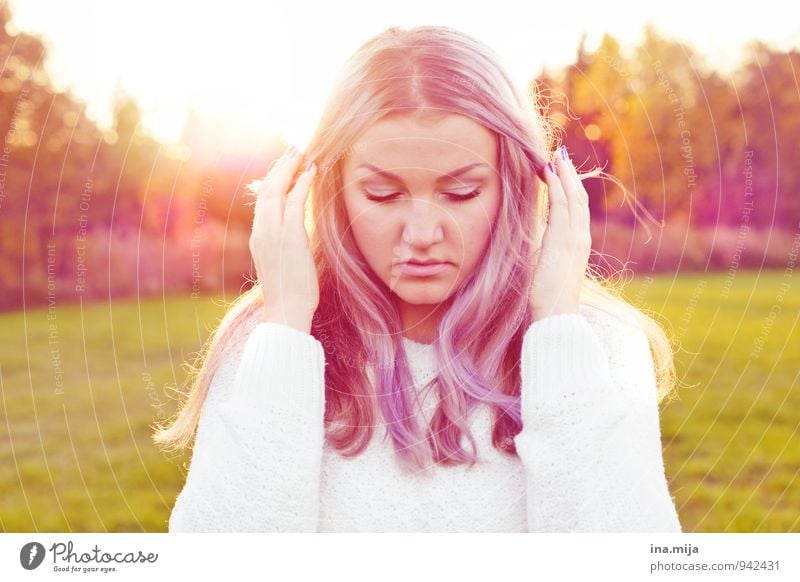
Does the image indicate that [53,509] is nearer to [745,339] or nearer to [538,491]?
[538,491]

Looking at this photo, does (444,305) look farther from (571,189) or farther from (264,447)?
(264,447)

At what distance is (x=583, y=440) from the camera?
1.24 meters

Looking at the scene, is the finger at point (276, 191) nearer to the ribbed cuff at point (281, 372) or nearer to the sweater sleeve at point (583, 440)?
the ribbed cuff at point (281, 372)

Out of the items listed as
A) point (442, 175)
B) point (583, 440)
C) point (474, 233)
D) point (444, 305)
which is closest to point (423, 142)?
point (442, 175)

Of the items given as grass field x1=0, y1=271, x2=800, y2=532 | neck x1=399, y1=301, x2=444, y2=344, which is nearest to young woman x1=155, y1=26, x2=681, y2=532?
neck x1=399, y1=301, x2=444, y2=344

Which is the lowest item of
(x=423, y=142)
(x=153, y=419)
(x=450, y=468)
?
(x=153, y=419)

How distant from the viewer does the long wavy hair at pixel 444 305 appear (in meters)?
1.32

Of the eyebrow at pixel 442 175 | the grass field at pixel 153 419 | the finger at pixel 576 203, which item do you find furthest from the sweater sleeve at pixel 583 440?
the grass field at pixel 153 419

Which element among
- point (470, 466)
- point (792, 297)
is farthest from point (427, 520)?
point (792, 297)

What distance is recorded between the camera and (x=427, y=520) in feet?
4.40

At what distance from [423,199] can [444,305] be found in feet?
0.66

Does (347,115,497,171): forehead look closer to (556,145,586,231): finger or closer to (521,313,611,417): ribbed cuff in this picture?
(556,145,586,231): finger

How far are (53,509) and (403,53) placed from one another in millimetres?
1905

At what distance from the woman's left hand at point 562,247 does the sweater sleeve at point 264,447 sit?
13.7 inches
